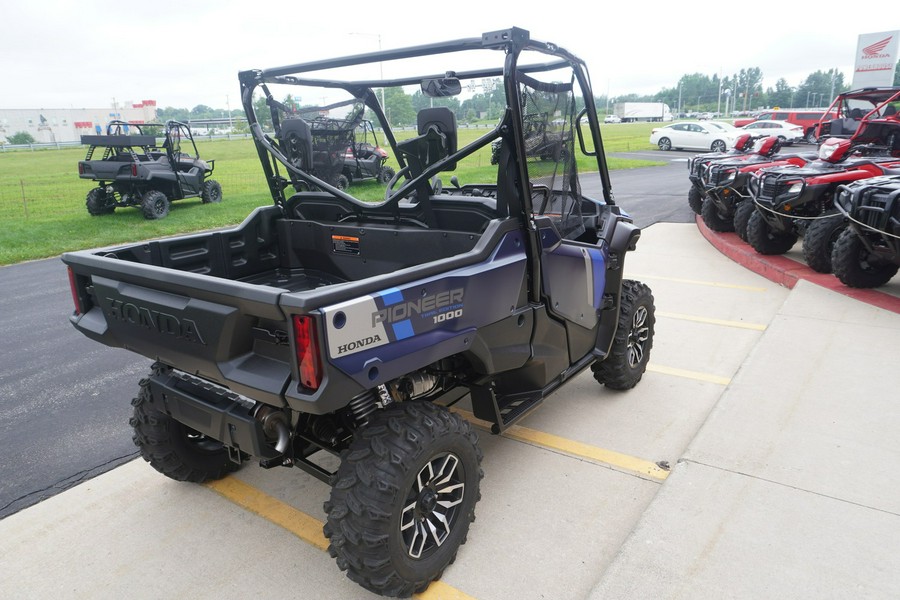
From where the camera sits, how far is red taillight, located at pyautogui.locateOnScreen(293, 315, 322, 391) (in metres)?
2.21

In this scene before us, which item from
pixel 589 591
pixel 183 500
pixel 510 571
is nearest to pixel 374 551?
pixel 510 571

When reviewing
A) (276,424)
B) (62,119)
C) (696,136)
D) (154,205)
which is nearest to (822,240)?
(276,424)

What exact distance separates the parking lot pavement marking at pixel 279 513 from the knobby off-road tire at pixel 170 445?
12 centimetres

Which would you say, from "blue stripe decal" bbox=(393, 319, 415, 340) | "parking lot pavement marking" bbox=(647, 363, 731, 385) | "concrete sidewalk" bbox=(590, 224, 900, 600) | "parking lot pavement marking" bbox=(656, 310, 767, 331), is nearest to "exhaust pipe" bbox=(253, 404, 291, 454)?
"blue stripe decal" bbox=(393, 319, 415, 340)

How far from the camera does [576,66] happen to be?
12.4ft

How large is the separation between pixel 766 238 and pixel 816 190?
1185mm

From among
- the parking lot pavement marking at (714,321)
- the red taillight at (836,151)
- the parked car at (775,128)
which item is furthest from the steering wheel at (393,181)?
the parked car at (775,128)

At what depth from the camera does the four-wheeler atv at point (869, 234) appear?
18.8ft

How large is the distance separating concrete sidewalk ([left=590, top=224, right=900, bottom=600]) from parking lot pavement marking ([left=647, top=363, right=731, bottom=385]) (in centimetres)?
19

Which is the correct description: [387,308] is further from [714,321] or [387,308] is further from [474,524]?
[714,321]

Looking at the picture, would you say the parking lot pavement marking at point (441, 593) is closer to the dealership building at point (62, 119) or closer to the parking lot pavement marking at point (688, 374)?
the parking lot pavement marking at point (688, 374)

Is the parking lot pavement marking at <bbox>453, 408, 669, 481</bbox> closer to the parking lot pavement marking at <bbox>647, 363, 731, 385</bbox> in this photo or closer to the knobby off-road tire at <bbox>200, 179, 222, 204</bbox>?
the parking lot pavement marking at <bbox>647, 363, 731, 385</bbox>

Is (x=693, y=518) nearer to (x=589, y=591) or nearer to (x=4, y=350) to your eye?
(x=589, y=591)

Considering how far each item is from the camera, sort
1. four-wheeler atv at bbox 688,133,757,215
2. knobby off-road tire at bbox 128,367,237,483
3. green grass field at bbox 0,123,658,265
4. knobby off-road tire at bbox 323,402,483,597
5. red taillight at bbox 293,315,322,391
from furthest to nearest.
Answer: green grass field at bbox 0,123,658,265 < four-wheeler atv at bbox 688,133,757,215 < knobby off-road tire at bbox 128,367,237,483 < knobby off-road tire at bbox 323,402,483,597 < red taillight at bbox 293,315,322,391
